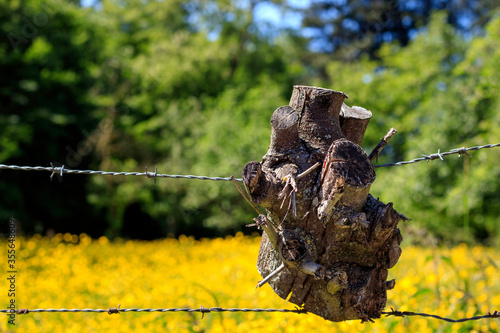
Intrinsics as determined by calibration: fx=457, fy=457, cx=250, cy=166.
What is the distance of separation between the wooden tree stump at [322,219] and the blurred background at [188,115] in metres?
6.01

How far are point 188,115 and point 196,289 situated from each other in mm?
7157

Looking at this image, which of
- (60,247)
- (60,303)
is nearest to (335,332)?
(60,303)

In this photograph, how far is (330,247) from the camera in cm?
165

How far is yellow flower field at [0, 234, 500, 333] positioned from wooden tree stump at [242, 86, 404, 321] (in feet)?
3.99

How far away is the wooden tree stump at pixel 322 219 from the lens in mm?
1562

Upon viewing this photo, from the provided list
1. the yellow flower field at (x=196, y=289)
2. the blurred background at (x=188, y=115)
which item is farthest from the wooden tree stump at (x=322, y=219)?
the blurred background at (x=188, y=115)

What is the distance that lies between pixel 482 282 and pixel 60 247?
6.33 meters

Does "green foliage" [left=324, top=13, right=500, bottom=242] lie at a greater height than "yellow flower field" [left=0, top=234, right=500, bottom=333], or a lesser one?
greater

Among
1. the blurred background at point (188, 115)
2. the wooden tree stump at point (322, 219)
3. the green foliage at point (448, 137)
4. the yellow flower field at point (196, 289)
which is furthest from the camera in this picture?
the blurred background at point (188, 115)

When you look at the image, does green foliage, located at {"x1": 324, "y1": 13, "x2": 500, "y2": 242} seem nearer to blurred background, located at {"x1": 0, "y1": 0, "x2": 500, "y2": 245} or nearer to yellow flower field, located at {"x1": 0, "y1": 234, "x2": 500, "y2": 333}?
blurred background, located at {"x1": 0, "y1": 0, "x2": 500, "y2": 245}

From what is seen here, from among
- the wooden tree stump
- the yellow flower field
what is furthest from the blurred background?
the wooden tree stump

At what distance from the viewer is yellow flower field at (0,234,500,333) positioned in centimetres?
310

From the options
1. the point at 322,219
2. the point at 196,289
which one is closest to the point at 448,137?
the point at 196,289

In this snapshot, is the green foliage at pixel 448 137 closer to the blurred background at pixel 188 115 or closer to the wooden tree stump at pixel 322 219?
the blurred background at pixel 188 115
